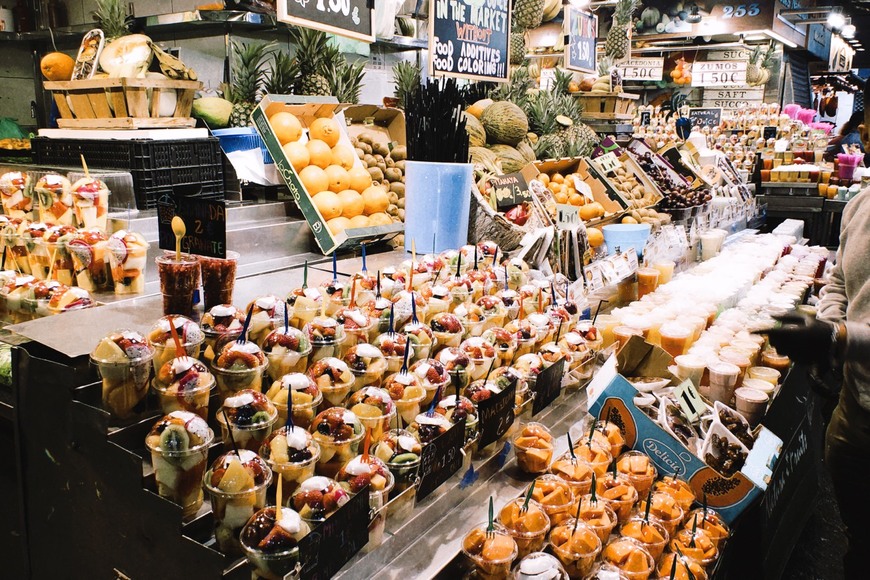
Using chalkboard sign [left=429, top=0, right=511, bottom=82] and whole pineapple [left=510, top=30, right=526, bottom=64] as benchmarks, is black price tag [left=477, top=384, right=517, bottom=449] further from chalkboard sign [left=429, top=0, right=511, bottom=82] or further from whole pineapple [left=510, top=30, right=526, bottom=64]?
whole pineapple [left=510, top=30, right=526, bottom=64]

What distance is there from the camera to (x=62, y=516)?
1.59 meters

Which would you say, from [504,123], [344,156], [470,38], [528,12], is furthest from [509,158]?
[528,12]

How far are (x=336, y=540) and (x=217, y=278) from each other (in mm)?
917

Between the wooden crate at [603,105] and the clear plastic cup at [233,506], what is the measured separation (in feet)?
18.7

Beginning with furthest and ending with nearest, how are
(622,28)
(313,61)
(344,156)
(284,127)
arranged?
1. (622,28)
2. (313,61)
3. (344,156)
4. (284,127)

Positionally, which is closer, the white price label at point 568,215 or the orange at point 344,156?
the white price label at point 568,215

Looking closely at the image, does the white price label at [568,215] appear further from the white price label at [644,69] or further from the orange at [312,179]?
the white price label at [644,69]

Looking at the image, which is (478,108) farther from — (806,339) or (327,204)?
(806,339)

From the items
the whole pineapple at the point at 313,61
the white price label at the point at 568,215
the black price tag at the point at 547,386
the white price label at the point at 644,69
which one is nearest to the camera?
the black price tag at the point at 547,386

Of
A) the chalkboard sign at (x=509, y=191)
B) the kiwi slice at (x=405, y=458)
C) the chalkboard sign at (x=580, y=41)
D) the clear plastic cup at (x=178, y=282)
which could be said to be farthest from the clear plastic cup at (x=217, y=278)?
the chalkboard sign at (x=580, y=41)

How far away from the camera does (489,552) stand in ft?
4.55

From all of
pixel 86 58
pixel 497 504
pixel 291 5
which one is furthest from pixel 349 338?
pixel 86 58

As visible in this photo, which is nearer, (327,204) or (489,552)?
(489,552)

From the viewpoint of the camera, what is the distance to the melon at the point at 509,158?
4.60m
